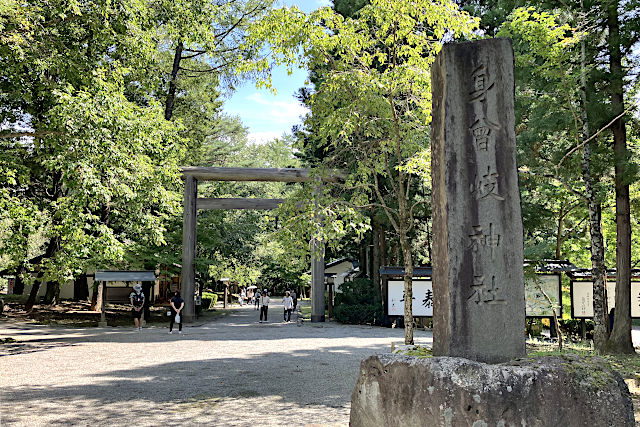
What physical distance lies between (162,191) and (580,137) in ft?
32.1

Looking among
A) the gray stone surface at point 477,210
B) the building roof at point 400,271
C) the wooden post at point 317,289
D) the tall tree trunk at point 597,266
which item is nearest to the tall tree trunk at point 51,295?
the wooden post at point 317,289

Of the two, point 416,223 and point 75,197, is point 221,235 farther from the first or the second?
point 75,197

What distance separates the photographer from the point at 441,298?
436 centimetres

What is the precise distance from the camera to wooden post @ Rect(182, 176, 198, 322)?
18422mm

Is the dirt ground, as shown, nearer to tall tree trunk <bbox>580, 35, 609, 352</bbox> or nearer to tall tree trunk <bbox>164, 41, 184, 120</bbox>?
tall tree trunk <bbox>580, 35, 609, 352</bbox>

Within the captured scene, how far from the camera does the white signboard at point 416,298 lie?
1683 cm

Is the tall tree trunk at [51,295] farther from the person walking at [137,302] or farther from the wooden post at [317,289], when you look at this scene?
the wooden post at [317,289]

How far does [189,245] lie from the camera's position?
18.6 metres

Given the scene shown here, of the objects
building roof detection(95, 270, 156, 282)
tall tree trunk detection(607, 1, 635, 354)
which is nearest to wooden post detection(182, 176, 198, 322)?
building roof detection(95, 270, 156, 282)

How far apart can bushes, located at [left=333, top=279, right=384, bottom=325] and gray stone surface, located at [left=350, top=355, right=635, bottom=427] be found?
14832mm

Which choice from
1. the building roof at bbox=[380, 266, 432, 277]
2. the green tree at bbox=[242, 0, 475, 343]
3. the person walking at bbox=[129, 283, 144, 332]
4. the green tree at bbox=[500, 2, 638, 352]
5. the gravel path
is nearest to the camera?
the gravel path

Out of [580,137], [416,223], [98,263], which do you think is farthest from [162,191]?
[416,223]

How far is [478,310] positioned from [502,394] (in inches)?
31.6

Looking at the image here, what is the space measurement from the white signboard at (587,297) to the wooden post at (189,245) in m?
12.8
